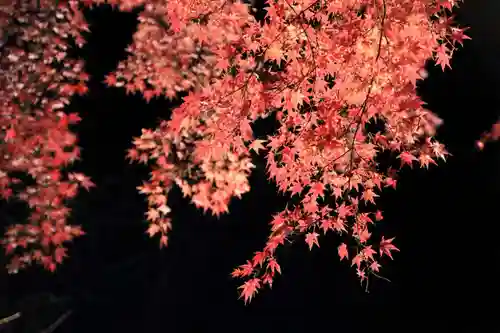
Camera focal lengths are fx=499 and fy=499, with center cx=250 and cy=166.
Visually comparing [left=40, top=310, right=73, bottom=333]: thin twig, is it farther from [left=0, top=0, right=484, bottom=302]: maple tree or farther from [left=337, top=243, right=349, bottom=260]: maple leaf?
[left=337, top=243, right=349, bottom=260]: maple leaf

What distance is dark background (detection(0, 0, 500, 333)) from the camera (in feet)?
20.1

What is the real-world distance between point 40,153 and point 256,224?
2.72 meters

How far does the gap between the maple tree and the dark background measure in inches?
8.6

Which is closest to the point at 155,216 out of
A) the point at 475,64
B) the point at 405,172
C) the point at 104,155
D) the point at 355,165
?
the point at 104,155

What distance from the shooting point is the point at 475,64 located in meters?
6.12

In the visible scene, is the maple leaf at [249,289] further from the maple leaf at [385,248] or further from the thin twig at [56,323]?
the thin twig at [56,323]

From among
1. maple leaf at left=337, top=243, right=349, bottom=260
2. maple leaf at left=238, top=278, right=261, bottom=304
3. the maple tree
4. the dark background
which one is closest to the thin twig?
the dark background

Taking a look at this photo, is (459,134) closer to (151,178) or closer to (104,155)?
(151,178)

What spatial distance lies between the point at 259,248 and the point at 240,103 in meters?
2.32

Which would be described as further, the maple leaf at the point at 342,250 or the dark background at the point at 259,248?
the dark background at the point at 259,248

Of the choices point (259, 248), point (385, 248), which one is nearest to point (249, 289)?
point (259, 248)

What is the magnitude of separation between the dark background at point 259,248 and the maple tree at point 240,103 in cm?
22

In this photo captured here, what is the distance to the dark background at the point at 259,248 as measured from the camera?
6.13 metres

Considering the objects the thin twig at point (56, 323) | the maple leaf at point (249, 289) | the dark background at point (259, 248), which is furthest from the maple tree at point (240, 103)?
the thin twig at point (56, 323)
